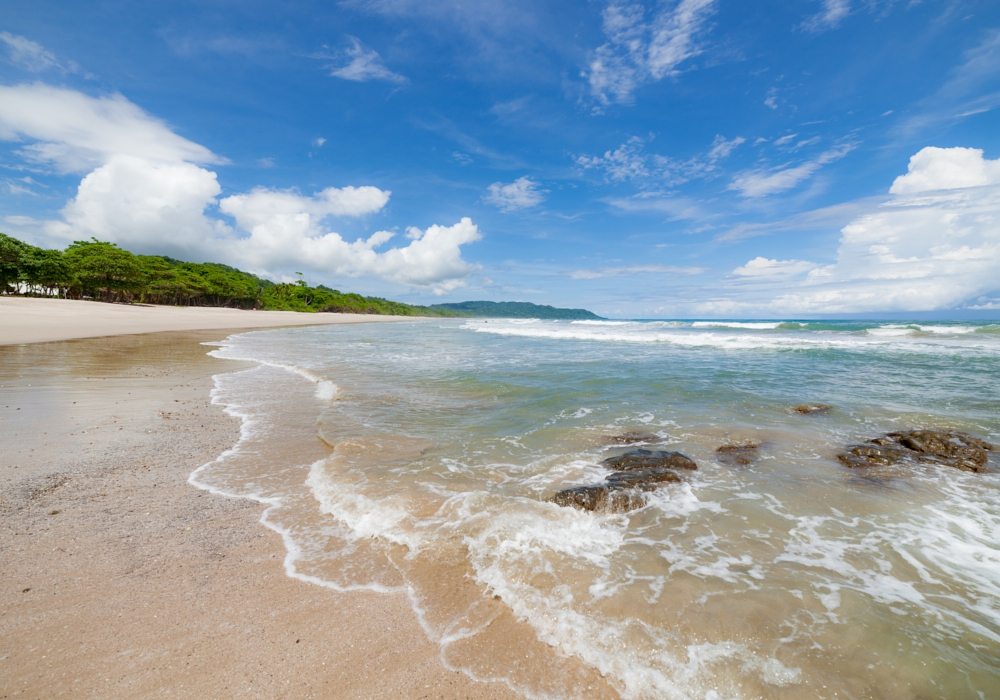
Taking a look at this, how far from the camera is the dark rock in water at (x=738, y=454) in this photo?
563 cm

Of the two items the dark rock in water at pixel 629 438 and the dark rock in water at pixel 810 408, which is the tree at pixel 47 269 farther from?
the dark rock in water at pixel 810 408

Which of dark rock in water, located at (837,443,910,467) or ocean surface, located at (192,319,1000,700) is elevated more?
dark rock in water, located at (837,443,910,467)

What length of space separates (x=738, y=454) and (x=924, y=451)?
2.81 metres

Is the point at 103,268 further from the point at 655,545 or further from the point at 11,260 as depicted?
the point at 655,545

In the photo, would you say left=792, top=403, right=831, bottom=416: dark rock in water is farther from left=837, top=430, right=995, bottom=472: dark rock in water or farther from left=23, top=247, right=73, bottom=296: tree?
left=23, top=247, right=73, bottom=296: tree

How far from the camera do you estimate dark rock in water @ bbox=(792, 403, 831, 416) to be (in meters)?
8.27

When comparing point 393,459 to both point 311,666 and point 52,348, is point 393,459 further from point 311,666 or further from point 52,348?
point 52,348

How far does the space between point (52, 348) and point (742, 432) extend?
2233cm

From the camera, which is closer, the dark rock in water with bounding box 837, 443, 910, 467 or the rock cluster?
the rock cluster

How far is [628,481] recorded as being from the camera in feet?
15.8

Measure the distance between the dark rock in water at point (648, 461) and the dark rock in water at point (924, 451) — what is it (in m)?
2.32

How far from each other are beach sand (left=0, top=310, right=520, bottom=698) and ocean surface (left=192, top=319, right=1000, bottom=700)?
233 mm

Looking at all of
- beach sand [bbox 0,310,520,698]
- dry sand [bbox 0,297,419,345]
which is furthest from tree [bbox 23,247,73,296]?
beach sand [bbox 0,310,520,698]

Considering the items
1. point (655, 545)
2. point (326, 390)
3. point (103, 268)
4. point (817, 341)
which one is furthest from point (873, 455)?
point (103, 268)
